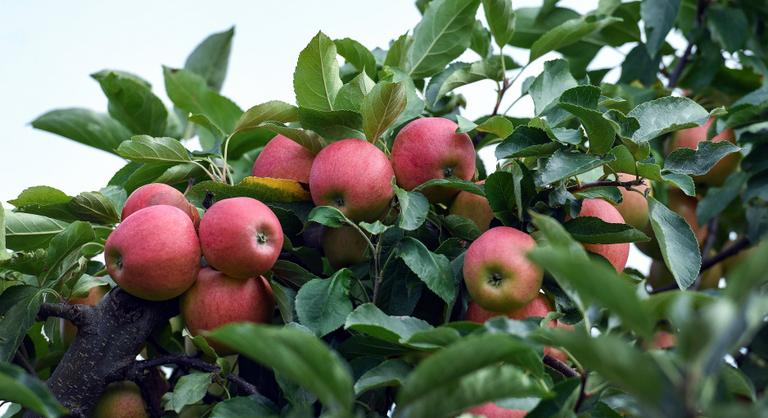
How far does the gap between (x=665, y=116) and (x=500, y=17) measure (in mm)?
334

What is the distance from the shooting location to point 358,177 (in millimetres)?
1074

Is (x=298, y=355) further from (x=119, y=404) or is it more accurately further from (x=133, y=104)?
(x=133, y=104)

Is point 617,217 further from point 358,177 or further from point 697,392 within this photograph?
point 697,392

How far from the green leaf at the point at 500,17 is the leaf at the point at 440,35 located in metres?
0.02

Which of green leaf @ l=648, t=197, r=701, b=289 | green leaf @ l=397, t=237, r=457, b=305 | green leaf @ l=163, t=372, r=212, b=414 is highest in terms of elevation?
green leaf @ l=397, t=237, r=457, b=305

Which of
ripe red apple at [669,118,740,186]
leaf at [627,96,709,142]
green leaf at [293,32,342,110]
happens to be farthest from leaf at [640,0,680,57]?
green leaf at [293,32,342,110]

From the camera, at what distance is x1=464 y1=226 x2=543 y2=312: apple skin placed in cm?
98

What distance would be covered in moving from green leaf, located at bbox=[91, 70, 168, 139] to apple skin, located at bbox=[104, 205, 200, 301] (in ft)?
2.02

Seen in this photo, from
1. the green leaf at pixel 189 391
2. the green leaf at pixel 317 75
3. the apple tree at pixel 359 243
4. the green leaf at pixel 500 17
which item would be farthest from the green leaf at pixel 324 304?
the green leaf at pixel 500 17

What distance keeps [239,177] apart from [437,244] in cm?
42

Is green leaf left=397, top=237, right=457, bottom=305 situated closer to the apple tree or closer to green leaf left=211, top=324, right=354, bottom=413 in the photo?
the apple tree

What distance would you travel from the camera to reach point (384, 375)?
90 centimetres

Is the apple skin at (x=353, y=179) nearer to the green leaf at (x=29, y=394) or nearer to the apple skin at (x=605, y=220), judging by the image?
the apple skin at (x=605, y=220)

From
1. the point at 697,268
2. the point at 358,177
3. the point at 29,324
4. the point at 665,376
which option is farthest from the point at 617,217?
the point at 29,324
